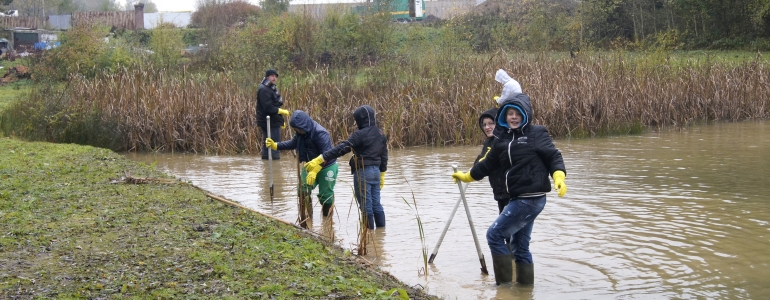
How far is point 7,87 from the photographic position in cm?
3350

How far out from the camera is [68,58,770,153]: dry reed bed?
735 inches

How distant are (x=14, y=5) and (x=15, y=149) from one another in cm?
8701

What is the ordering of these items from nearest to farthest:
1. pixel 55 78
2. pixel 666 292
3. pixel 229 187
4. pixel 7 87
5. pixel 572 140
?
pixel 666 292, pixel 229 187, pixel 572 140, pixel 55 78, pixel 7 87

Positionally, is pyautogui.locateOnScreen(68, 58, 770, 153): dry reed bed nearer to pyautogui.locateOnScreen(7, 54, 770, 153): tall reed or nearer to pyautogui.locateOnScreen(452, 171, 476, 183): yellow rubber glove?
pyautogui.locateOnScreen(7, 54, 770, 153): tall reed

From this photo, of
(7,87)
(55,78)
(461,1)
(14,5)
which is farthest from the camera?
(14,5)

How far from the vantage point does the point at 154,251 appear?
669 centimetres

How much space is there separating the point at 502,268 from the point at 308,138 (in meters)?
3.85

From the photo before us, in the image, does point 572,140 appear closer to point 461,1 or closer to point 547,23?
point 547,23

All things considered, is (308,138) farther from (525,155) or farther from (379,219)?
(525,155)

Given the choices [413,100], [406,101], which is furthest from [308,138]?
[406,101]

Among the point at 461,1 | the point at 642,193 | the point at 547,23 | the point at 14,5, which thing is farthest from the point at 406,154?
the point at 14,5

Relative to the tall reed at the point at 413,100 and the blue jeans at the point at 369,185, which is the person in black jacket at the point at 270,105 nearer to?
the tall reed at the point at 413,100

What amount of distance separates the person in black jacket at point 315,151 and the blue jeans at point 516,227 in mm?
2976

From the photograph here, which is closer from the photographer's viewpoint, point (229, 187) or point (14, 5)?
point (229, 187)
